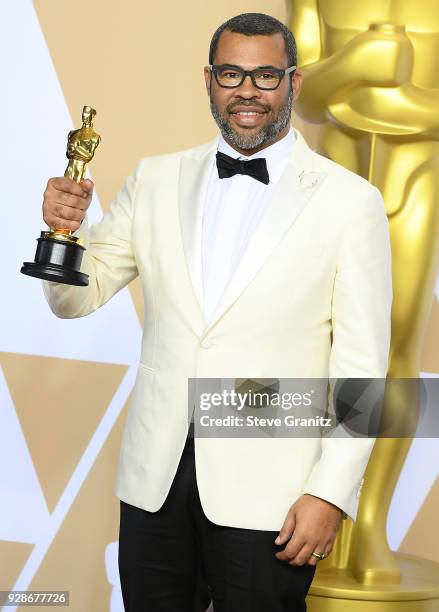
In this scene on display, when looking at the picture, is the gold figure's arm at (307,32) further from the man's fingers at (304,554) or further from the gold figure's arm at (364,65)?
the man's fingers at (304,554)

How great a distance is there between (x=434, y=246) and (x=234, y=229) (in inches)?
31.7

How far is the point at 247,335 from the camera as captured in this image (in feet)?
6.36

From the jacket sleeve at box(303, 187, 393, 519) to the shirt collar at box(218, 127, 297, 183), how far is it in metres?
0.19

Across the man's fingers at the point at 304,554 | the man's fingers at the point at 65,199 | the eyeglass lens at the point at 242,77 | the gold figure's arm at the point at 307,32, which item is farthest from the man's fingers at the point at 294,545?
the gold figure's arm at the point at 307,32

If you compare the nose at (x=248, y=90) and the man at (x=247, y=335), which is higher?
the nose at (x=248, y=90)

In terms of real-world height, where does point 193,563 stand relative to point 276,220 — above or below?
below

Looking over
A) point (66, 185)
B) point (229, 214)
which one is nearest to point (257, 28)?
point (229, 214)

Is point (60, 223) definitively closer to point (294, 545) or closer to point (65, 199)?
point (65, 199)

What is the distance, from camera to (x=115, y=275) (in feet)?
7.06

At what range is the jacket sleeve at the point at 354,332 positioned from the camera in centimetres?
191

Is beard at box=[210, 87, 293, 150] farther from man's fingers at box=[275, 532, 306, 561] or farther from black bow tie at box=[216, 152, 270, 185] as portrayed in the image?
man's fingers at box=[275, 532, 306, 561]

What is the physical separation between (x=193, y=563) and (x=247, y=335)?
17.2 inches

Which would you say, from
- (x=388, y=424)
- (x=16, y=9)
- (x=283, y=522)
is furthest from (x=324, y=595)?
(x=16, y=9)

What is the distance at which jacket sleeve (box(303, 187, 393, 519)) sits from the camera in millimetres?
1911
